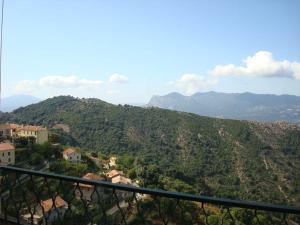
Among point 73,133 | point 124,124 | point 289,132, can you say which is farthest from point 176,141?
point 289,132

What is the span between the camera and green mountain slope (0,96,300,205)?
4697 centimetres

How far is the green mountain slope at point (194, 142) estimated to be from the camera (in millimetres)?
46969

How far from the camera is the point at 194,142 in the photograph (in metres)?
60.4

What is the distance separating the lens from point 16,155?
25047mm

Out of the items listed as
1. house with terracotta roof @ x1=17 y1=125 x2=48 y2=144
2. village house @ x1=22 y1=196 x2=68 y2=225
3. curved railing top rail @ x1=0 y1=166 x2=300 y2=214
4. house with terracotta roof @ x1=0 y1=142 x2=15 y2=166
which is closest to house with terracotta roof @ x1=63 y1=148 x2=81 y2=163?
house with terracotta roof @ x1=17 y1=125 x2=48 y2=144

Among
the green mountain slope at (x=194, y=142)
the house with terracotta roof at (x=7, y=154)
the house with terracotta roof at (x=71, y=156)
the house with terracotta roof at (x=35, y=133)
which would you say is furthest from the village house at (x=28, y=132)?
the green mountain slope at (x=194, y=142)

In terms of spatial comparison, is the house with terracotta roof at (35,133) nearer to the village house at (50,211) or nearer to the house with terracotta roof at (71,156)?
the house with terracotta roof at (71,156)

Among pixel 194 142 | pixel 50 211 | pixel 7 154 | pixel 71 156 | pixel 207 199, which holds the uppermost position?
pixel 207 199

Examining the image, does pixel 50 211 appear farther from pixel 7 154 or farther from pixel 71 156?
pixel 71 156

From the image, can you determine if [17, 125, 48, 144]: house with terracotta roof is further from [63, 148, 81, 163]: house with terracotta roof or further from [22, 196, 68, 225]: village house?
[22, 196, 68, 225]: village house

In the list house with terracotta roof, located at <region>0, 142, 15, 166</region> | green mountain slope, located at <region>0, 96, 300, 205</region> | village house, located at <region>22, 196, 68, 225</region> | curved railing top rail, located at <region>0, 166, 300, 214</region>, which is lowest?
green mountain slope, located at <region>0, 96, 300, 205</region>

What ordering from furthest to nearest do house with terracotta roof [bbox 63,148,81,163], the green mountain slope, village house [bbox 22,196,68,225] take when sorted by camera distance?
the green mountain slope → house with terracotta roof [bbox 63,148,81,163] → village house [bbox 22,196,68,225]

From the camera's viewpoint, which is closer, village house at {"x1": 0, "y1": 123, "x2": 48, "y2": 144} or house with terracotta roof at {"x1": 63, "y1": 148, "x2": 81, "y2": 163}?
house with terracotta roof at {"x1": 63, "y1": 148, "x2": 81, "y2": 163}

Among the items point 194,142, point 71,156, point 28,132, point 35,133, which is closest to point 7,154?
point 71,156
